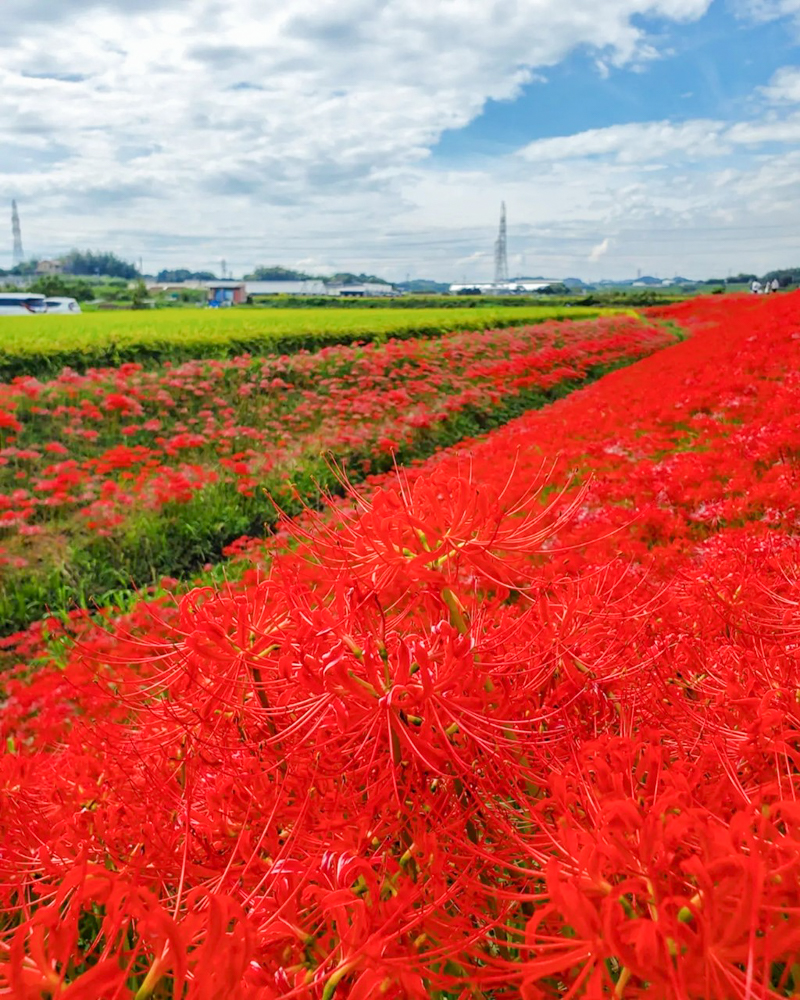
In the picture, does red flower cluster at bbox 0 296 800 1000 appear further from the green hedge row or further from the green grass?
the green grass

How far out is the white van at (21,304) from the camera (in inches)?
1292

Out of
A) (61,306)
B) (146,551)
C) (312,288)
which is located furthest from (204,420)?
(312,288)

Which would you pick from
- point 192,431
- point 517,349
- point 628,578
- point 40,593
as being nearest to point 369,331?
point 517,349

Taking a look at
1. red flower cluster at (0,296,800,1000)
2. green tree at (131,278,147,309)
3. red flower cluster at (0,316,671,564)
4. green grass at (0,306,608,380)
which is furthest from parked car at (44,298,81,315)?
red flower cluster at (0,296,800,1000)

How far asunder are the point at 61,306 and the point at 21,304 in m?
5.49

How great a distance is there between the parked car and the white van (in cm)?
116

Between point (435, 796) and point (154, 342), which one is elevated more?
point (154, 342)

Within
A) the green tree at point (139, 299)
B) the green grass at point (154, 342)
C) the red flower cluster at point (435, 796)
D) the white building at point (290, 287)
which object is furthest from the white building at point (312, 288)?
the red flower cluster at point (435, 796)

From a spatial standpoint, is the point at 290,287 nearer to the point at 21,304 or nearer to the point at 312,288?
the point at 312,288

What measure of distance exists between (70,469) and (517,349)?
A: 42.0ft

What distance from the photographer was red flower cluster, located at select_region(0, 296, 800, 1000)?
0.83m

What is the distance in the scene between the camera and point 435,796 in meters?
1.17

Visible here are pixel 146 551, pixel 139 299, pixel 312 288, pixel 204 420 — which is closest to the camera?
pixel 146 551

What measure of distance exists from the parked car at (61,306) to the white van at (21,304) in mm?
1165
